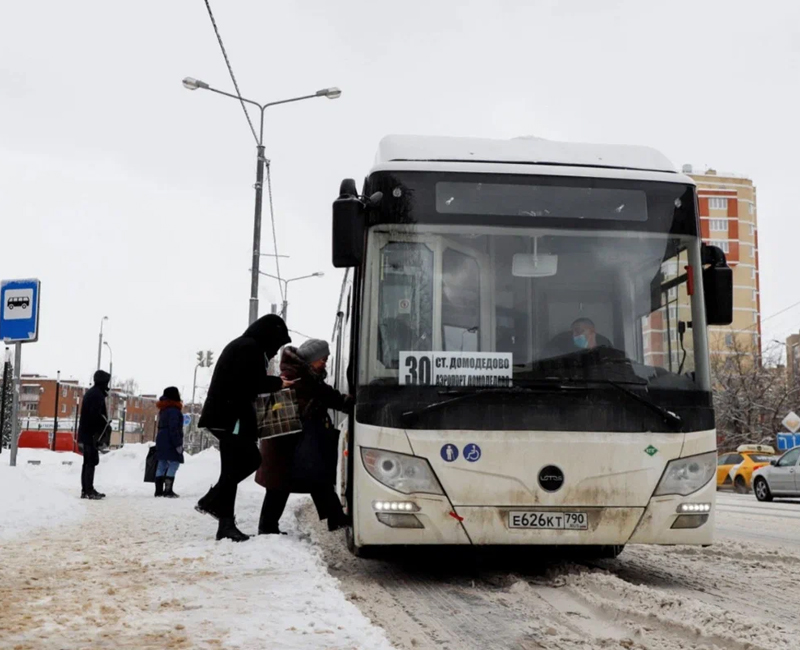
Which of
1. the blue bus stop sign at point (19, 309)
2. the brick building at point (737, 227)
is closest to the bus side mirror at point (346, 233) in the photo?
the blue bus stop sign at point (19, 309)

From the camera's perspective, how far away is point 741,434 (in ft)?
170

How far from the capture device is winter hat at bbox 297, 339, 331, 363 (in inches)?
327

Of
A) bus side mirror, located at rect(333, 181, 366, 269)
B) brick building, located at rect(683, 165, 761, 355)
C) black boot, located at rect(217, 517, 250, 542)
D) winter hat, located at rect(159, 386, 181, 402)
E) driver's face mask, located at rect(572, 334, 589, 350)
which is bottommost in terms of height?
black boot, located at rect(217, 517, 250, 542)

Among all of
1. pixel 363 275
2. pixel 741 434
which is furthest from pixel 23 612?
pixel 741 434

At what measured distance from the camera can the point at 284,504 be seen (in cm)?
817

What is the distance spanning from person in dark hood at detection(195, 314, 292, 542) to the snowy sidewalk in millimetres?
400

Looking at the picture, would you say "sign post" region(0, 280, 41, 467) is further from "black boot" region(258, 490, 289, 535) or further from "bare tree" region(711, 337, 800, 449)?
"bare tree" region(711, 337, 800, 449)

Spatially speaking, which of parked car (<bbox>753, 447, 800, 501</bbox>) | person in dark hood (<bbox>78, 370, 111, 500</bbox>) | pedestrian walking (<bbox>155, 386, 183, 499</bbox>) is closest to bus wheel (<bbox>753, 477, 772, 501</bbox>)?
parked car (<bbox>753, 447, 800, 501</bbox>)

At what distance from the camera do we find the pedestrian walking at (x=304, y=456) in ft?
26.2

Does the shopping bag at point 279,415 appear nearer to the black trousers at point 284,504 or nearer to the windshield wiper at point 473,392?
the black trousers at point 284,504

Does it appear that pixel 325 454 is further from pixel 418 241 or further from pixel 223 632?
pixel 223 632

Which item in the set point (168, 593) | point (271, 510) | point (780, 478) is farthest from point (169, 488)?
point (780, 478)

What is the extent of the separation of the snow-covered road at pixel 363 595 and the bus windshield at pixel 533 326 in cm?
115

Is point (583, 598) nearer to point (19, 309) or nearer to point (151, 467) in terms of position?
point (19, 309)
